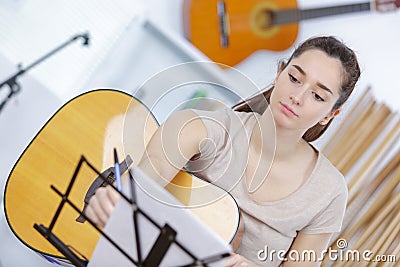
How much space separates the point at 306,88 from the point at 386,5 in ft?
2.70

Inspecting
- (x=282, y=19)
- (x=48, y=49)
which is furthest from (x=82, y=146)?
(x=282, y=19)

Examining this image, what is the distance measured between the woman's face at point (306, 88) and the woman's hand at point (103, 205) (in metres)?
0.25

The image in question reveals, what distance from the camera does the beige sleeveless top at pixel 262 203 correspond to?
34.2 inches

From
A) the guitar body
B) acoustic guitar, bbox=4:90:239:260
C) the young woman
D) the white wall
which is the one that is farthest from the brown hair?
the guitar body

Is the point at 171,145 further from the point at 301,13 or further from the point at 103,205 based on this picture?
the point at 301,13

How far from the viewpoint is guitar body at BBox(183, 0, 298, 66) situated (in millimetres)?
1678

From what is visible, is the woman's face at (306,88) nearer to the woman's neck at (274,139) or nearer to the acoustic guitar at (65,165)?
the woman's neck at (274,139)

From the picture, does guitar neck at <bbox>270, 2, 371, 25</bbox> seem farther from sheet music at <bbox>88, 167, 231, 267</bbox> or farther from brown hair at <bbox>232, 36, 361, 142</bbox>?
sheet music at <bbox>88, 167, 231, 267</bbox>

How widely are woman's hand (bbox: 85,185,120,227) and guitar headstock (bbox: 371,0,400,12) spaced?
1032 millimetres

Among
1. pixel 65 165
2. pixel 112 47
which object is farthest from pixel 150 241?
pixel 112 47

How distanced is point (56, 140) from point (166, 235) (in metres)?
0.50

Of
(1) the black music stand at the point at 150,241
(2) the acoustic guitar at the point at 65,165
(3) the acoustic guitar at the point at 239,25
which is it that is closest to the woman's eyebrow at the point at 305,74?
(1) the black music stand at the point at 150,241

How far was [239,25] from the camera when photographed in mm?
1688

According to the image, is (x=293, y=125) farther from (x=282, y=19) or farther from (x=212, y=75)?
(x=282, y=19)
